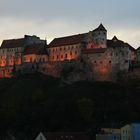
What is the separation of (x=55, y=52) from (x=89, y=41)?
12.3 metres

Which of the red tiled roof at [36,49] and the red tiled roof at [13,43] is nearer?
the red tiled roof at [36,49]

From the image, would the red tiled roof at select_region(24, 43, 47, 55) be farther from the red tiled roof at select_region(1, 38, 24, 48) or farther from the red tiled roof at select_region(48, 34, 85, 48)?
the red tiled roof at select_region(1, 38, 24, 48)

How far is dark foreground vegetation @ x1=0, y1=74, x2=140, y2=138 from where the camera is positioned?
398 feet

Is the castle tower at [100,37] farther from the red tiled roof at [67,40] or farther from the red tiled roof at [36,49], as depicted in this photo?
the red tiled roof at [36,49]

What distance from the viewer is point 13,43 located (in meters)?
180

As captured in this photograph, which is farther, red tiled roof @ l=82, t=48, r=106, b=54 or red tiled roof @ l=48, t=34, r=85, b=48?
red tiled roof @ l=48, t=34, r=85, b=48

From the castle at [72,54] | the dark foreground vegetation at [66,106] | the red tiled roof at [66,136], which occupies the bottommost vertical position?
the red tiled roof at [66,136]

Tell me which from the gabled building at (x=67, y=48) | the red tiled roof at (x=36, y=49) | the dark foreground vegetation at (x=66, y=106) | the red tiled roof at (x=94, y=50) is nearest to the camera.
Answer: the dark foreground vegetation at (x=66, y=106)

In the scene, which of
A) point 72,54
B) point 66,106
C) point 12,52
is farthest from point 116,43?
point 12,52

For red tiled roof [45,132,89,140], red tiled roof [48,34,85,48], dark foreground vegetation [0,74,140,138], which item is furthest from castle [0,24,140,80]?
red tiled roof [45,132,89,140]

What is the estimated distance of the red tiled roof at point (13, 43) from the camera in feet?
578

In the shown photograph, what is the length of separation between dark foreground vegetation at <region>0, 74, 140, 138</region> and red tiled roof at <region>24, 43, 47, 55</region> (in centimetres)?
1482

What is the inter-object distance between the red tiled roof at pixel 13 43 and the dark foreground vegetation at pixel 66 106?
2509 cm

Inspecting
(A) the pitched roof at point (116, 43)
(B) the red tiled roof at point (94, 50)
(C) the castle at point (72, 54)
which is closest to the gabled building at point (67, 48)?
(C) the castle at point (72, 54)
